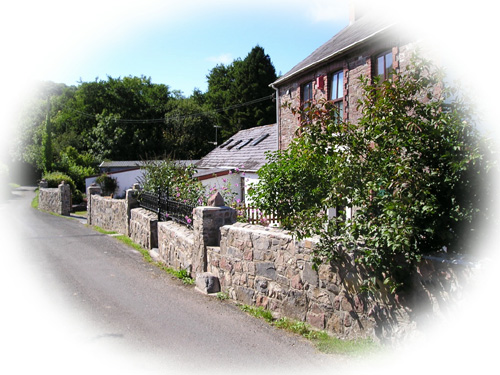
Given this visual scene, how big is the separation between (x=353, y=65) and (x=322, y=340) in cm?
911

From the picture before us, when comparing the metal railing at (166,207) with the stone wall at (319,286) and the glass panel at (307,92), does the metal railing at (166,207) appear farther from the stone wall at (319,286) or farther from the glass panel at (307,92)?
the glass panel at (307,92)

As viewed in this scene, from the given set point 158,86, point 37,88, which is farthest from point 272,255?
point 37,88

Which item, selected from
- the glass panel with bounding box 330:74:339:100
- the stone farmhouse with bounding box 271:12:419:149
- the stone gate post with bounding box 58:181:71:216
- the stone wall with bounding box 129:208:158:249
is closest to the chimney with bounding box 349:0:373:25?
the stone farmhouse with bounding box 271:12:419:149

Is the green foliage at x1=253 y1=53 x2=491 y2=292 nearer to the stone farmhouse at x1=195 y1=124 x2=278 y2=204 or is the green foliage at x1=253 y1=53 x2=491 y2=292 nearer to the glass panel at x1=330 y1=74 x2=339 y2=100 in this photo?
the glass panel at x1=330 y1=74 x2=339 y2=100

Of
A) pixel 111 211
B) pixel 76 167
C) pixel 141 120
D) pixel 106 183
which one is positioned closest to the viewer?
pixel 111 211

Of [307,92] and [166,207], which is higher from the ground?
[307,92]

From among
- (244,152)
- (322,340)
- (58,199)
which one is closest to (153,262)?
(322,340)

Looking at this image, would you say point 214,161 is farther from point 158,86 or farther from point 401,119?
point 158,86

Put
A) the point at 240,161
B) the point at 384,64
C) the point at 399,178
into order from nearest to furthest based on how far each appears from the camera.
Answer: the point at 399,178 < the point at 384,64 < the point at 240,161

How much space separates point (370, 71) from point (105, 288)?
890cm

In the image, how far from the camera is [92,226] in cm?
1745

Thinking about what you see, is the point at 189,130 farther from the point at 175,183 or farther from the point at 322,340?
the point at 322,340

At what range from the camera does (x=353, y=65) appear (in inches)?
472

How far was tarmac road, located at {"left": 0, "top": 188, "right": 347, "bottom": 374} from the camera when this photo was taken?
4.73m
